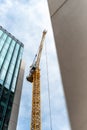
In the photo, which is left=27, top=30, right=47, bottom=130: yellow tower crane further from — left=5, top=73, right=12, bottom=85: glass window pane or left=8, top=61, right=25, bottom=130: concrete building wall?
left=5, top=73, right=12, bottom=85: glass window pane

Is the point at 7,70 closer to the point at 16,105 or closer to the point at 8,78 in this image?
the point at 8,78

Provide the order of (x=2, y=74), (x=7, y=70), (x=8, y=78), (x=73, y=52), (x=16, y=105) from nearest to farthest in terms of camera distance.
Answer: (x=73, y=52)
(x=16, y=105)
(x=2, y=74)
(x=8, y=78)
(x=7, y=70)

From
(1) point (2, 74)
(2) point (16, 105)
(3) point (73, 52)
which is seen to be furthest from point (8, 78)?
(3) point (73, 52)

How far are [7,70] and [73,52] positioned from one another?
1214 inches

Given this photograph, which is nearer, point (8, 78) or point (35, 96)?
point (8, 78)

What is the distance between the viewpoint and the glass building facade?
2661 cm

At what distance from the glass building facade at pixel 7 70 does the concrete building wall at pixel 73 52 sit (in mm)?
23523

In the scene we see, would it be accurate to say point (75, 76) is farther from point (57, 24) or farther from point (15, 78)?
point (15, 78)

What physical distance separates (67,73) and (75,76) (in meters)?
0.13

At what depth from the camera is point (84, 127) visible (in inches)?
68.7

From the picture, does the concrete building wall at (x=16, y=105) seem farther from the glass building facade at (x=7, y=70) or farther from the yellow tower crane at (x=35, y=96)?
the yellow tower crane at (x=35, y=96)

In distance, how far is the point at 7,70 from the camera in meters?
32.4

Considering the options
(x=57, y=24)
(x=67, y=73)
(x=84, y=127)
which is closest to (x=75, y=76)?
(x=67, y=73)

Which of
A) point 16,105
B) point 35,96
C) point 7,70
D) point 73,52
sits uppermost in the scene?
point 7,70
